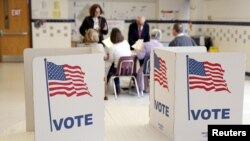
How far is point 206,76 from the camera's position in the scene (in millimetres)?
1706

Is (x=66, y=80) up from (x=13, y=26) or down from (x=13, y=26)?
down

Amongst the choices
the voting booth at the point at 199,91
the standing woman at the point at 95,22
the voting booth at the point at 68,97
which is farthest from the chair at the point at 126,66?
the voting booth at the point at 68,97

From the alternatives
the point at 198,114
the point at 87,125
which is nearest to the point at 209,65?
the point at 198,114

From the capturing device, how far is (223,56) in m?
1.72

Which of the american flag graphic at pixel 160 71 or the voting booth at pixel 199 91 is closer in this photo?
the voting booth at pixel 199 91

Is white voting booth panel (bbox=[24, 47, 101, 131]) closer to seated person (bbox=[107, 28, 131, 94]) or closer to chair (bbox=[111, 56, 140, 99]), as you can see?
chair (bbox=[111, 56, 140, 99])

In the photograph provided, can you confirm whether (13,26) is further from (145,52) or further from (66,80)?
(66,80)

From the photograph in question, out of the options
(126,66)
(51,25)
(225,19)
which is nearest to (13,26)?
(51,25)

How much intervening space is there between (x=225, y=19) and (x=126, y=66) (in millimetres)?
3995

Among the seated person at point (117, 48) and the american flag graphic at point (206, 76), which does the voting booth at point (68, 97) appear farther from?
the seated person at point (117, 48)

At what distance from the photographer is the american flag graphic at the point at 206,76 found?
1679mm

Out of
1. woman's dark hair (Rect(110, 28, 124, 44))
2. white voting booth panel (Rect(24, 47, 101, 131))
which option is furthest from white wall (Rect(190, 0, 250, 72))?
white voting booth panel (Rect(24, 47, 101, 131))

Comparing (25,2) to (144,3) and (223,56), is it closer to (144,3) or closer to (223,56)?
(144,3)

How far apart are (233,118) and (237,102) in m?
0.08
